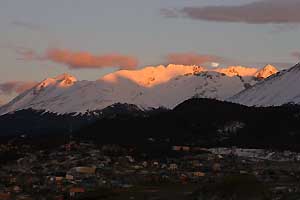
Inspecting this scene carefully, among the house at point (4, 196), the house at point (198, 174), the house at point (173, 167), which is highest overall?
the house at point (173, 167)

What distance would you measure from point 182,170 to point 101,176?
2232cm

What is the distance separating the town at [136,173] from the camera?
89.3 metres

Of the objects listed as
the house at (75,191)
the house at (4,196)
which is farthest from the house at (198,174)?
the house at (4,196)

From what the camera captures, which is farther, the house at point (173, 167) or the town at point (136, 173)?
the house at point (173, 167)

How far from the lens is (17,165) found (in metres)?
155

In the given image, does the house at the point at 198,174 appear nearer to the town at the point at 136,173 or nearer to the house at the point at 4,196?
the town at the point at 136,173

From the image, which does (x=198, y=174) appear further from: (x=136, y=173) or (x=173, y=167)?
(x=173, y=167)

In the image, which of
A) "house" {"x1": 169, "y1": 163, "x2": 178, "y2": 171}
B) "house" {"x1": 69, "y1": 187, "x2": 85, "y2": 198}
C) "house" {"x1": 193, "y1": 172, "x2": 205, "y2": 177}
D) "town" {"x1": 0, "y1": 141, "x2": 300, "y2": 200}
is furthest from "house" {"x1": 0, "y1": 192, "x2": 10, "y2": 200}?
"house" {"x1": 169, "y1": 163, "x2": 178, "y2": 171}

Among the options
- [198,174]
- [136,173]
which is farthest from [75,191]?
[136,173]

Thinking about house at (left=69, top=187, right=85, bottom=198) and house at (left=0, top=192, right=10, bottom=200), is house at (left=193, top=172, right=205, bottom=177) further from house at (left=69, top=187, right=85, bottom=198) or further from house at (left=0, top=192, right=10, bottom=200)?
house at (left=0, top=192, right=10, bottom=200)

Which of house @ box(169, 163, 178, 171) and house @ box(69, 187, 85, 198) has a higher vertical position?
house @ box(169, 163, 178, 171)

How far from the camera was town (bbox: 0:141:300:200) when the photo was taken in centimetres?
8928

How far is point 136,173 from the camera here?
133375 mm

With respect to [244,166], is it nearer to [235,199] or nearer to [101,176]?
[101,176]
